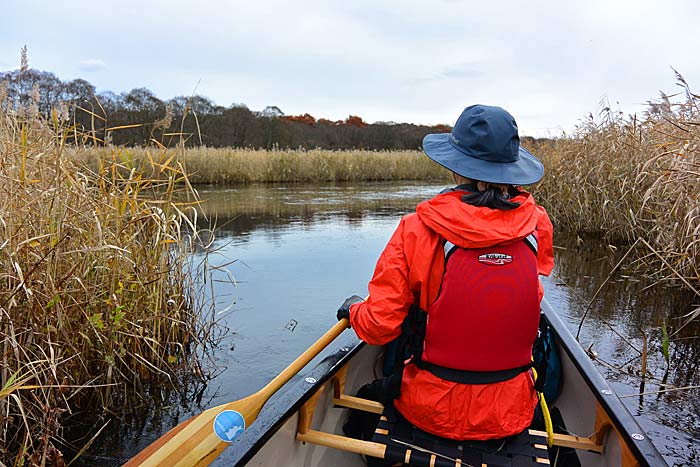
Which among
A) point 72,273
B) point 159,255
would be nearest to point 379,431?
point 72,273

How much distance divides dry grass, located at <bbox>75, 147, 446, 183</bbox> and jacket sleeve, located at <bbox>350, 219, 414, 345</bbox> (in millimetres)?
14306

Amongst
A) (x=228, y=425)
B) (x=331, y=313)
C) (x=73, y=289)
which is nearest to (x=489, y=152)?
(x=228, y=425)

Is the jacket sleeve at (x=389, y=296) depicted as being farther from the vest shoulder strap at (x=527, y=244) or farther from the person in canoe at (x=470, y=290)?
the vest shoulder strap at (x=527, y=244)

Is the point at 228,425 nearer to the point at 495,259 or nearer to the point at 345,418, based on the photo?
the point at 345,418

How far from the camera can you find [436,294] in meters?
1.81

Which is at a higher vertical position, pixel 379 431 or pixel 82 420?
pixel 379 431

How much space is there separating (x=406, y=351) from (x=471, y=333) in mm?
266

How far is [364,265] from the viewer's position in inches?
262

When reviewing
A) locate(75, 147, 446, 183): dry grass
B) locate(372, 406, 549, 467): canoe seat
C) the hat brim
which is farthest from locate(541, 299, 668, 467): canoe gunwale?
locate(75, 147, 446, 183): dry grass

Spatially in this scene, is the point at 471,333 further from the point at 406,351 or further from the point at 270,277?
the point at 270,277

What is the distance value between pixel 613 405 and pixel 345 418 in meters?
1.12

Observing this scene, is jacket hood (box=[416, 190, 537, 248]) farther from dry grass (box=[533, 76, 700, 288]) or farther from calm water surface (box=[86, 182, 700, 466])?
dry grass (box=[533, 76, 700, 288])

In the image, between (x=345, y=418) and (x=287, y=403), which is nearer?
(x=287, y=403)

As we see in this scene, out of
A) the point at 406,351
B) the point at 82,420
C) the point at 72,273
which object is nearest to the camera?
the point at 406,351
